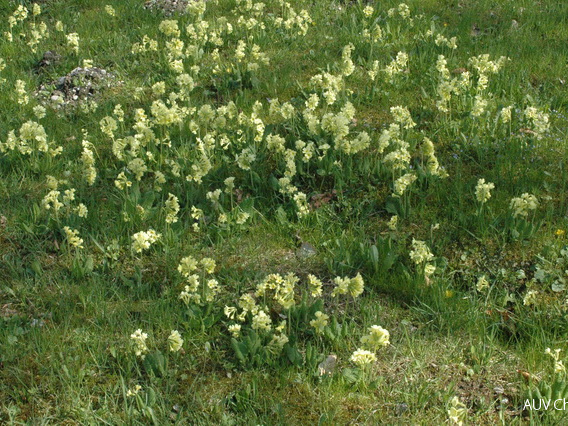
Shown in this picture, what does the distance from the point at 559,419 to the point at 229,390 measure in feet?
5.15

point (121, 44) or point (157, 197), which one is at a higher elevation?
point (121, 44)

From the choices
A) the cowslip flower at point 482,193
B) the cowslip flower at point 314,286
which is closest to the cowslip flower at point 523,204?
the cowslip flower at point 482,193

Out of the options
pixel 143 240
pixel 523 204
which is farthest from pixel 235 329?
pixel 523 204

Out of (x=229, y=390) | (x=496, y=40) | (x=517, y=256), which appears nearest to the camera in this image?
(x=229, y=390)

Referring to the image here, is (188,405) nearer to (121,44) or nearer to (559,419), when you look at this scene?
(559,419)

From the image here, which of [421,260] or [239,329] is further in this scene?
[421,260]

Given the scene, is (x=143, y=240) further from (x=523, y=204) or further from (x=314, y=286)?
(x=523, y=204)

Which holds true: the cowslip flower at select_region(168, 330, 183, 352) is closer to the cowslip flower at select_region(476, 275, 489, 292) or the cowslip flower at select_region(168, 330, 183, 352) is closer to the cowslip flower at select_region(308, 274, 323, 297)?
the cowslip flower at select_region(308, 274, 323, 297)

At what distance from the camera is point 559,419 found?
2.99 m

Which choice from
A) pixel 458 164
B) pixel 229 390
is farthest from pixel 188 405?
pixel 458 164

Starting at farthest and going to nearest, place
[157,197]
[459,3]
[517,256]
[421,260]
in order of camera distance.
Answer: [459,3] < [157,197] < [517,256] < [421,260]

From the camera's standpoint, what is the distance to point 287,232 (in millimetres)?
4289

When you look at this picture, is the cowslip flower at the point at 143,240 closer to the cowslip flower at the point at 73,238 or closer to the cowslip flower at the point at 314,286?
the cowslip flower at the point at 73,238

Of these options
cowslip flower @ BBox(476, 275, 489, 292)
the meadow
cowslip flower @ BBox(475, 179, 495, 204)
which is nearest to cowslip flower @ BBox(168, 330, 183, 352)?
the meadow
